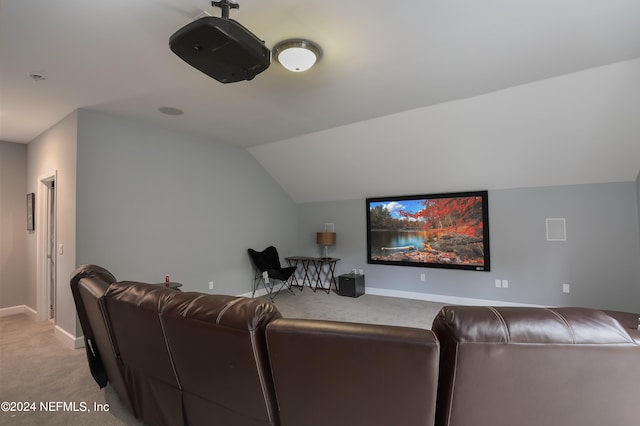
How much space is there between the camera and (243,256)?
5.32m

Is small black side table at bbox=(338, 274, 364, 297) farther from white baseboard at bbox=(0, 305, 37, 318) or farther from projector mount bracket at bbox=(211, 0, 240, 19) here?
white baseboard at bbox=(0, 305, 37, 318)

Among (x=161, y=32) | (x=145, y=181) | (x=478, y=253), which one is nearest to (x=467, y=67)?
(x=161, y=32)

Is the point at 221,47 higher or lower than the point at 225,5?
lower

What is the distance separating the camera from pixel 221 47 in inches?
67.1

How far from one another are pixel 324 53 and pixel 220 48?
1015mm

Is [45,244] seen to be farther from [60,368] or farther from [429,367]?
[429,367]

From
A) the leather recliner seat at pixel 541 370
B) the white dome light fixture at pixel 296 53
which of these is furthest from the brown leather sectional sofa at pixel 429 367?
the white dome light fixture at pixel 296 53

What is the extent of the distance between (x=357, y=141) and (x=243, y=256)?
2.76 metres

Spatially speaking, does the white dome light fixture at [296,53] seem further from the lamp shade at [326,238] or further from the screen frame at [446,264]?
the lamp shade at [326,238]

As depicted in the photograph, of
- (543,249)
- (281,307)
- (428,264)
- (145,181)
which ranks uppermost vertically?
(145,181)

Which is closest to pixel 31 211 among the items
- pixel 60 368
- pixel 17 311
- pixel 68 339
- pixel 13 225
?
pixel 13 225

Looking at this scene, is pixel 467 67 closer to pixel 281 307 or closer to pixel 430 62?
pixel 430 62

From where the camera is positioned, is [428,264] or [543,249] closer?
[543,249]

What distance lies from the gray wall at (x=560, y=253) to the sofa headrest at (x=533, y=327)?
3.94 meters
